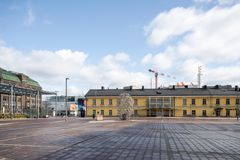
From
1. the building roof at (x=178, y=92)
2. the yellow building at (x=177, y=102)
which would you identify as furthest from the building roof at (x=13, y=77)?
the yellow building at (x=177, y=102)

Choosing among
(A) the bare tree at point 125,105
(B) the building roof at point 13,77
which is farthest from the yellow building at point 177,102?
(B) the building roof at point 13,77

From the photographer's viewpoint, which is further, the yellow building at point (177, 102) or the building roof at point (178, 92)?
the building roof at point (178, 92)

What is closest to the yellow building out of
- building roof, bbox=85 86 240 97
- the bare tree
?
building roof, bbox=85 86 240 97

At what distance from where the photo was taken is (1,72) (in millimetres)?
88312

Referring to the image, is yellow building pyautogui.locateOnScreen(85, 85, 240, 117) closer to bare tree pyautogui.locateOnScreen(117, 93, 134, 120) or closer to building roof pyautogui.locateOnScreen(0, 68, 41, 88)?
bare tree pyautogui.locateOnScreen(117, 93, 134, 120)

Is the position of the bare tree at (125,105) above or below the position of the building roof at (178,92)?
below

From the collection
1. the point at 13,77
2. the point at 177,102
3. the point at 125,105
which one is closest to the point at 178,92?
the point at 177,102

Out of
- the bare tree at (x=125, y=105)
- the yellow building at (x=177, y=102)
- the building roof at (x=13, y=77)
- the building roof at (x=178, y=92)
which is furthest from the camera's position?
the building roof at (x=13, y=77)

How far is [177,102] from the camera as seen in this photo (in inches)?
2857

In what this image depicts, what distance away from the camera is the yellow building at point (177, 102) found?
229ft

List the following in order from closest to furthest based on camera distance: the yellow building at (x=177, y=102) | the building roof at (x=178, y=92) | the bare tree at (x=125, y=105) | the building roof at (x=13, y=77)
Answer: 1. the bare tree at (x=125, y=105)
2. the yellow building at (x=177, y=102)
3. the building roof at (x=178, y=92)
4. the building roof at (x=13, y=77)

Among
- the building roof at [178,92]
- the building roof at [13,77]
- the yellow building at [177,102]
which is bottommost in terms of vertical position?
the yellow building at [177,102]

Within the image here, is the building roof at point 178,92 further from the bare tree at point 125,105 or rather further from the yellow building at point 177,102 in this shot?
the bare tree at point 125,105

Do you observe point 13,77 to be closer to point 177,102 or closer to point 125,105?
point 177,102
